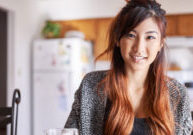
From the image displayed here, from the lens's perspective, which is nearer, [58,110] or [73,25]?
[58,110]

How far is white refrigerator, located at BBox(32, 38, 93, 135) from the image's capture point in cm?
305

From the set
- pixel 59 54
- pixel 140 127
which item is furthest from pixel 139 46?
pixel 59 54

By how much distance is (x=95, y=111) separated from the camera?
94cm

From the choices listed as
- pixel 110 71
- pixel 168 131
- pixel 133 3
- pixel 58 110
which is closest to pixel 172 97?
pixel 168 131

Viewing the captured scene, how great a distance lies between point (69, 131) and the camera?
702mm

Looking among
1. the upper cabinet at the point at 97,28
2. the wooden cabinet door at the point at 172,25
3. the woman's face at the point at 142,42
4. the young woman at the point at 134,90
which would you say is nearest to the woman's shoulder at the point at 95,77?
the young woman at the point at 134,90

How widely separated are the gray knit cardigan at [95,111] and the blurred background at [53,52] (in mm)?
2078

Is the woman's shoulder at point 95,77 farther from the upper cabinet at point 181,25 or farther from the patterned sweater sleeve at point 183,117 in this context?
the upper cabinet at point 181,25

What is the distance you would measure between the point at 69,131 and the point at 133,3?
1.68 feet

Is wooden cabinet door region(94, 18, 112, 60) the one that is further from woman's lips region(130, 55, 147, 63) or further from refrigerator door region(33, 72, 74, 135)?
woman's lips region(130, 55, 147, 63)

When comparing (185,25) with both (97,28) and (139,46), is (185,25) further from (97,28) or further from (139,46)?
(139,46)

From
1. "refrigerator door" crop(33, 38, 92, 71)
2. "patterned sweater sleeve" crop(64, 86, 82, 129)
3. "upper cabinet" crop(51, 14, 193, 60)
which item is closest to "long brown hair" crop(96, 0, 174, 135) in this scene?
"patterned sweater sleeve" crop(64, 86, 82, 129)

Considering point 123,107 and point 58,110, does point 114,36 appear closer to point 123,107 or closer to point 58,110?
point 123,107

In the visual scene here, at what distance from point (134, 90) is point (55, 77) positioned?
2.27m
